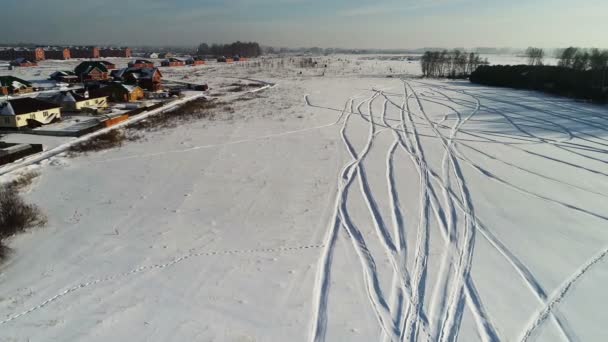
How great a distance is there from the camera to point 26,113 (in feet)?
69.6

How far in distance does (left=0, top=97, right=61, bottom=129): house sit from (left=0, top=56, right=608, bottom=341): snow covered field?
7.79 m

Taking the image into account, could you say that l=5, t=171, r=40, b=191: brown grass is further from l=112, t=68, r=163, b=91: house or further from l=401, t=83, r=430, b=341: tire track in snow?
l=112, t=68, r=163, b=91: house

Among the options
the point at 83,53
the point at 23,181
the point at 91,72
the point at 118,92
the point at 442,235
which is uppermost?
the point at 83,53

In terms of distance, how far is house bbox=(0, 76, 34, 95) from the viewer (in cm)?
3262

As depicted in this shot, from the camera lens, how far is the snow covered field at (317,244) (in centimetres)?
658

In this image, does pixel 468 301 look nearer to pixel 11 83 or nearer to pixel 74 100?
pixel 74 100

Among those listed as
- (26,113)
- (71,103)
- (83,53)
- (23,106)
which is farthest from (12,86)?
(83,53)

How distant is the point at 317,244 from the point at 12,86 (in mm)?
37049

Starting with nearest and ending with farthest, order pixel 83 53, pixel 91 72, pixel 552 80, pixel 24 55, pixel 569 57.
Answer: pixel 552 80 < pixel 91 72 < pixel 569 57 < pixel 24 55 < pixel 83 53

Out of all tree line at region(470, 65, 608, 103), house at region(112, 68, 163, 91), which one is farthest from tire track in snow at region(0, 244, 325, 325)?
house at region(112, 68, 163, 91)

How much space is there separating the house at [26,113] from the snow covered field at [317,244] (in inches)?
307

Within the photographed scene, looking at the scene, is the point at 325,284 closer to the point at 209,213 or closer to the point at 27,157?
the point at 209,213

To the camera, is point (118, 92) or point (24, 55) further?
point (24, 55)

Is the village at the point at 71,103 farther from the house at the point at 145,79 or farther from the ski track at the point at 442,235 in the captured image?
the ski track at the point at 442,235
